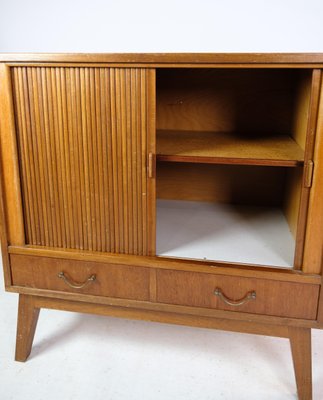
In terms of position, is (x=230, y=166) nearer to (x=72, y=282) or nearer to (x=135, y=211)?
(x=135, y=211)

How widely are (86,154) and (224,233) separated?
0.47 meters

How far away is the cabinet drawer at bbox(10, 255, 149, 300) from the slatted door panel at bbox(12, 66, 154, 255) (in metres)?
0.05

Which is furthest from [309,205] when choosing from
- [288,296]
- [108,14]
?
[108,14]

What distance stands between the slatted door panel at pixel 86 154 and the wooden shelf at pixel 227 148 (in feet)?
0.35

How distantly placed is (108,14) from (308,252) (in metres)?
1.13

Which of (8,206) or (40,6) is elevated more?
(40,6)

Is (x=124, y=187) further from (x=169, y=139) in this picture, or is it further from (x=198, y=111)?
(x=198, y=111)

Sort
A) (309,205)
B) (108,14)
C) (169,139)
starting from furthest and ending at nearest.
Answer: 1. (108,14)
2. (169,139)
3. (309,205)

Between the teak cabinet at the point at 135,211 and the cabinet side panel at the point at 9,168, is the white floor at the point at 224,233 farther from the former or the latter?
the cabinet side panel at the point at 9,168

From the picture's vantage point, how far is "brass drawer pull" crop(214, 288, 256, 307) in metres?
1.05

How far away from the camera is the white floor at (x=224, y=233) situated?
1104mm

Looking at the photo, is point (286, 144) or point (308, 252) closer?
point (308, 252)

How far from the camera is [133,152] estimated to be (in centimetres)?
102

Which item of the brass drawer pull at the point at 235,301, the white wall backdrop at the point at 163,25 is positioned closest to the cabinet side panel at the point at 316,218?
the brass drawer pull at the point at 235,301
